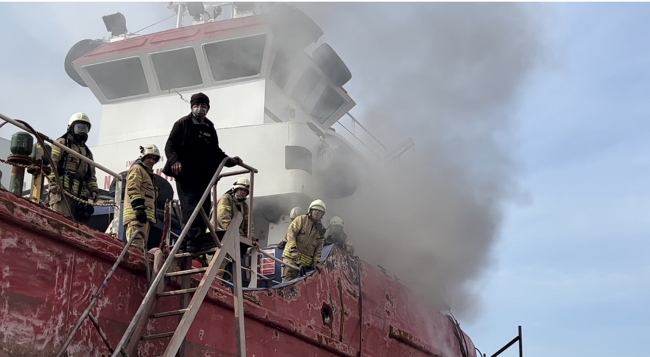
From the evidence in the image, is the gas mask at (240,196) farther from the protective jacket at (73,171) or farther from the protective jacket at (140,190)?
the protective jacket at (73,171)

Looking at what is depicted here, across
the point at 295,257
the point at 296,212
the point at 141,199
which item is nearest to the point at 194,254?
the point at 141,199

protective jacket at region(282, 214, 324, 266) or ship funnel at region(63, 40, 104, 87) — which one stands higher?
A: ship funnel at region(63, 40, 104, 87)

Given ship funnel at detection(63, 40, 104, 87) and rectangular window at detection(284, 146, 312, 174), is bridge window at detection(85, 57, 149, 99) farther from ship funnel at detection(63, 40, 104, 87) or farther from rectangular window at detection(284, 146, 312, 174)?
rectangular window at detection(284, 146, 312, 174)

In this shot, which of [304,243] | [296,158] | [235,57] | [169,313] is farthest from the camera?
[235,57]

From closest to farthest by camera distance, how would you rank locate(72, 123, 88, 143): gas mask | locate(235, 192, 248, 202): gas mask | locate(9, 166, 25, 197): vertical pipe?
locate(9, 166, 25, 197): vertical pipe, locate(72, 123, 88, 143): gas mask, locate(235, 192, 248, 202): gas mask

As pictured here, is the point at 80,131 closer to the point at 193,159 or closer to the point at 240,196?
the point at 193,159

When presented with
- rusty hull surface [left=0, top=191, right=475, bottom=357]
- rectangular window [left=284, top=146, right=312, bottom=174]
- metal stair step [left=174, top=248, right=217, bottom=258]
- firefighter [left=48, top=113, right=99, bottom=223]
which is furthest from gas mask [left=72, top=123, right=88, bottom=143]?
rectangular window [left=284, top=146, right=312, bottom=174]

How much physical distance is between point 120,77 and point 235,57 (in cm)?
188

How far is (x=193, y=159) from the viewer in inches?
207

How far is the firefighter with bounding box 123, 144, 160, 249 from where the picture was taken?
529cm

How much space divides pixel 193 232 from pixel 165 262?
497mm

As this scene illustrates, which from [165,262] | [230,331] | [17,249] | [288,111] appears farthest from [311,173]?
[17,249]

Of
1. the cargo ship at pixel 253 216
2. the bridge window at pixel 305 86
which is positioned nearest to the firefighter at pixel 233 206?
the cargo ship at pixel 253 216

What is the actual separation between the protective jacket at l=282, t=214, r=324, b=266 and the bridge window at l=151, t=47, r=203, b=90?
13.9ft
